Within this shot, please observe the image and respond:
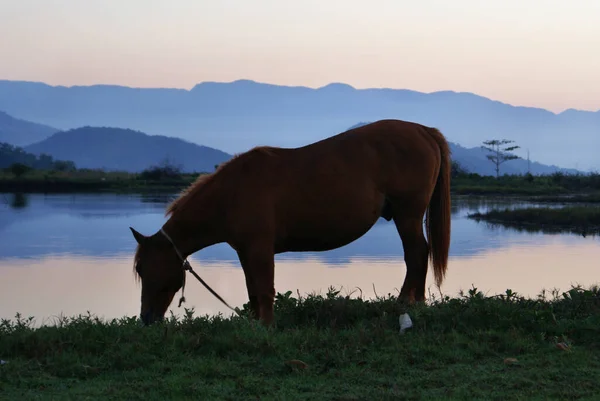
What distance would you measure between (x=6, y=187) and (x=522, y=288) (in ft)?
144

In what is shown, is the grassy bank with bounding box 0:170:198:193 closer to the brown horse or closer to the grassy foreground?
the brown horse

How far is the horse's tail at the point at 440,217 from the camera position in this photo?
21.2 ft

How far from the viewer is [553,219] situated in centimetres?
2528

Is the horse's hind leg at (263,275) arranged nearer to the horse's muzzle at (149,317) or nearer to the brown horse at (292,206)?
→ the brown horse at (292,206)

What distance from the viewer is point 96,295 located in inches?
453

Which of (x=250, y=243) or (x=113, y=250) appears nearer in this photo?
(x=250, y=243)

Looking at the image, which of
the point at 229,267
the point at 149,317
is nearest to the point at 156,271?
the point at 149,317

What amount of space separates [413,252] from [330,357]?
2.02 m

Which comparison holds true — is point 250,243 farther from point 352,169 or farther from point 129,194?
point 129,194

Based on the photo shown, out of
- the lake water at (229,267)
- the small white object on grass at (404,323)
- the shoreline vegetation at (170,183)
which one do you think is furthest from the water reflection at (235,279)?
the shoreline vegetation at (170,183)

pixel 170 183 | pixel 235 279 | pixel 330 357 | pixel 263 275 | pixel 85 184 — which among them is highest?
pixel 85 184

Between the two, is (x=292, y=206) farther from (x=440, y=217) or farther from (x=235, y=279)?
(x=235, y=279)

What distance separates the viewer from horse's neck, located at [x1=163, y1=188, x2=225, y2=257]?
5934 millimetres

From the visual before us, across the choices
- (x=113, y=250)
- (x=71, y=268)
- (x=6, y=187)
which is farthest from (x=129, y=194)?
(x=71, y=268)
